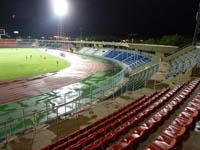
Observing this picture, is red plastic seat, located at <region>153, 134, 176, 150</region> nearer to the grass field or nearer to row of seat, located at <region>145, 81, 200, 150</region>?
row of seat, located at <region>145, 81, 200, 150</region>

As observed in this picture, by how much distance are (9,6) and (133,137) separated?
120385mm

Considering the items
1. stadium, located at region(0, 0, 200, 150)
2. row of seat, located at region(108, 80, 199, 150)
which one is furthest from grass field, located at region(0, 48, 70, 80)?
row of seat, located at region(108, 80, 199, 150)

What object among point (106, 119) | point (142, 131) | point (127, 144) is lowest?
point (106, 119)

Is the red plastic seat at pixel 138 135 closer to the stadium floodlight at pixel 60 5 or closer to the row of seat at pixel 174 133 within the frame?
the row of seat at pixel 174 133

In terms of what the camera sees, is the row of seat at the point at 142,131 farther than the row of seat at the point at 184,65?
No

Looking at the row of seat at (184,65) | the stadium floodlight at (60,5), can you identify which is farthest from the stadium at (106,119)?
the stadium floodlight at (60,5)

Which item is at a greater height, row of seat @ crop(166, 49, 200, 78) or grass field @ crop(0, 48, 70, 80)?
row of seat @ crop(166, 49, 200, 78)

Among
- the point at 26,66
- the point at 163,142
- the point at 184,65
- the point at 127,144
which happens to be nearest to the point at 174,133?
the point at 163,142

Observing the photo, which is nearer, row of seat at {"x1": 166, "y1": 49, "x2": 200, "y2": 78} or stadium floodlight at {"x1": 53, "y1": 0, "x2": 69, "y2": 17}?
row of seat at {"x1": 166, "y1": 49, "x2": 200, "y2": 78}

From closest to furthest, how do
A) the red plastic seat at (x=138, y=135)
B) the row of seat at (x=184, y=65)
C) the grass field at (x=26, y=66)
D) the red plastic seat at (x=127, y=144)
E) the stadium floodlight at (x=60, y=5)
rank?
the red plastic seat at (x=127, y=144)
the red plastic seat at (x=138, y=135)
the row of seat at (x=184, y=65)
the grass field at (x=26, y=66)
the stadium floodlight at (x=60, y=5)

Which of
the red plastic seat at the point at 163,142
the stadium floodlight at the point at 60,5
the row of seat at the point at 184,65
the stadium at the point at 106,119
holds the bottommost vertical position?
the stadium at the point at 106,119

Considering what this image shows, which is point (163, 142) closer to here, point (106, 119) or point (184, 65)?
point (106, 119)

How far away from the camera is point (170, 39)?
123 feet

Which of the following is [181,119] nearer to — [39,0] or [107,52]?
[107,52]
